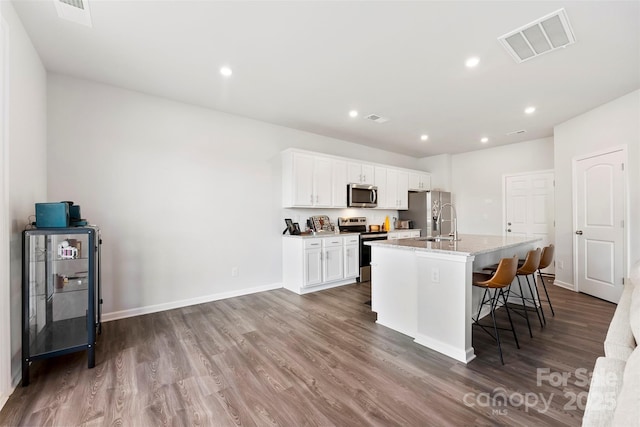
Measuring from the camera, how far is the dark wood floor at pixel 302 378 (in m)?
1.69

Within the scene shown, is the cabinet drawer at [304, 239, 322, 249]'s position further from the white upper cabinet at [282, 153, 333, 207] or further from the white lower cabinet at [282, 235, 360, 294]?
the white upper cabinet at [282, 153, 333, 207]

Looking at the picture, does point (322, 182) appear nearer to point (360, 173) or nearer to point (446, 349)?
point (360, 173)

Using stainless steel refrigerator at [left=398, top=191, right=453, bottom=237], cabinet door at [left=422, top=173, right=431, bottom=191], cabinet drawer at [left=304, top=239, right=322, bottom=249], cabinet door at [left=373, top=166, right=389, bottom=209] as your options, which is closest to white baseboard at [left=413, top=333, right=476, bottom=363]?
cabinet drawer at [left=304, top=239, right=322, bottom=249]

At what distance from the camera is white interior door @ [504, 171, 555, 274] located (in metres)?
5.30

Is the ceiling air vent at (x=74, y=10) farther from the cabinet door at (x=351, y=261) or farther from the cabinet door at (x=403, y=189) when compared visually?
the cabinet door at (x=403, y=189)

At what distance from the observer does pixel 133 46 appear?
249 cm

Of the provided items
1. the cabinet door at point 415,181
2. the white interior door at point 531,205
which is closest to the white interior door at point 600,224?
the white interior door at point 531,205

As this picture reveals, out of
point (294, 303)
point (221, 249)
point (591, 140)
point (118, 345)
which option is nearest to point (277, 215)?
point (221, 249)

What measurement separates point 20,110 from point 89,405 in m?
2.26

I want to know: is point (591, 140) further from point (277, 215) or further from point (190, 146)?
point (190, 146)

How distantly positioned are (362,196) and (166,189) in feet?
11.1

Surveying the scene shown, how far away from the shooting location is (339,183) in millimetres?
5059

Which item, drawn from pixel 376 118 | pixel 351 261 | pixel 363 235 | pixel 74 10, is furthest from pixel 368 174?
pixel 74 10

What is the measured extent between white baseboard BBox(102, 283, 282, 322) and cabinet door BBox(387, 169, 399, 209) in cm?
305
